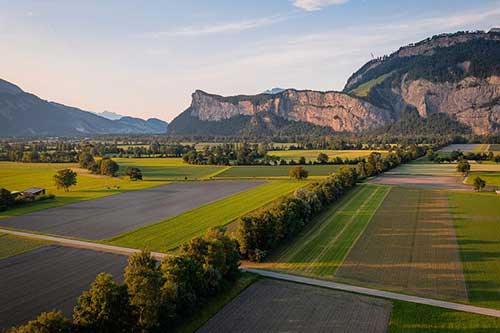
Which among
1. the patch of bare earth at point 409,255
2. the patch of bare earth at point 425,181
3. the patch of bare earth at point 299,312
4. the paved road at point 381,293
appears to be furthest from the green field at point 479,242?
the patch of bare earth at point 425,181

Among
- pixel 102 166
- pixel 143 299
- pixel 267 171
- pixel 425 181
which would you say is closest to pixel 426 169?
pixel 425 181

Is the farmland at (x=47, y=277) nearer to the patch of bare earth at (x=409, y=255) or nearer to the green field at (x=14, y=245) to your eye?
the green field at (x=14, y=245)

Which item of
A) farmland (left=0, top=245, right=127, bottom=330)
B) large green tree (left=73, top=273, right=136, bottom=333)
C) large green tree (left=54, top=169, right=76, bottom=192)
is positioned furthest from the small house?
large green tree (left=73, top=273, right=136, bottom=333)

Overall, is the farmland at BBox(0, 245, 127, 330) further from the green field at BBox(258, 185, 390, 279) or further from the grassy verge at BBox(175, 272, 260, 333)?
the green field at BBox(258, 185, 390, 279)

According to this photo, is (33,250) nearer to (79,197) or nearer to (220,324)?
(220,324)

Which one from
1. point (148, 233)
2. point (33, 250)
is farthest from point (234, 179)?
point (33, 250)
